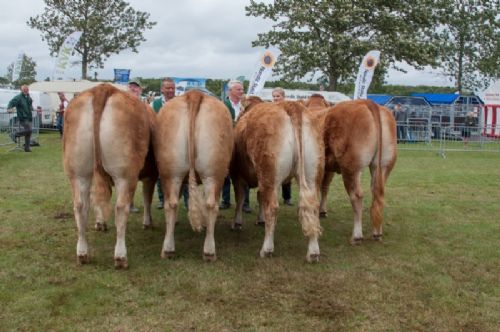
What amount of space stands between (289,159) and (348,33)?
24.9 m

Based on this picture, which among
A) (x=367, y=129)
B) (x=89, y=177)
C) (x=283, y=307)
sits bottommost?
(x=283, y=307)

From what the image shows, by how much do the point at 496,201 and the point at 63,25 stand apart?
31.9 m

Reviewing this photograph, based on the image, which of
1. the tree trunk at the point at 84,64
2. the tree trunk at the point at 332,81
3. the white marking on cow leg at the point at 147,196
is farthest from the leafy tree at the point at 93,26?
the white marking on cow leg at the point at 147,196

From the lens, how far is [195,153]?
498cm

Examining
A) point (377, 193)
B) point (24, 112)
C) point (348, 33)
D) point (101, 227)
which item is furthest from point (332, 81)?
point (101, 227)

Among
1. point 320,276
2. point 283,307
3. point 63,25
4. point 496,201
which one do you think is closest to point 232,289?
point 283,307

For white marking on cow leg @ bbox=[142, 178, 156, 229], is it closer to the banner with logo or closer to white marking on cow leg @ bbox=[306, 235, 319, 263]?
white marking on cow leg @ bbox=[306, 235, 319, 263]

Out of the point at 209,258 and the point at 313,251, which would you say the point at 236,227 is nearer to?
the point at 209,258

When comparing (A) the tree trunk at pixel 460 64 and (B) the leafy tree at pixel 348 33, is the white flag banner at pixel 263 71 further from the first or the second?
(A) the tree trunk at pixel 460 64

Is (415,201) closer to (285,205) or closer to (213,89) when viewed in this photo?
(285,205)

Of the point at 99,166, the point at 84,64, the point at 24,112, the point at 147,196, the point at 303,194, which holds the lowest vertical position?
the point at 147,196

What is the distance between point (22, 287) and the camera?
436cm

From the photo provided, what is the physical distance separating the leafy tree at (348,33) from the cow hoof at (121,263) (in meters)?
24.1

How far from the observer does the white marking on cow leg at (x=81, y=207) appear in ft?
15.9
